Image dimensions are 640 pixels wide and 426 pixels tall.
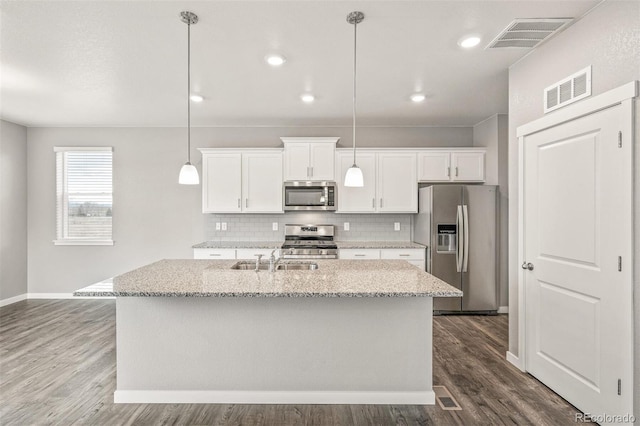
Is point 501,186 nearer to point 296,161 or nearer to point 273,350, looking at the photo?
point 296,161

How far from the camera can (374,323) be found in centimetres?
246

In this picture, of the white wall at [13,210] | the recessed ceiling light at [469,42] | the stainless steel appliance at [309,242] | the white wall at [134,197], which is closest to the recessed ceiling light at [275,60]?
the recessed ceiling light at [469,42]

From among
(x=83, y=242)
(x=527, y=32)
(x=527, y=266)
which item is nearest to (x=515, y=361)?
(x=527, y=266)

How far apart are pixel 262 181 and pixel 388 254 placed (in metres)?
2.05

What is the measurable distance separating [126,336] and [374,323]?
174 cm

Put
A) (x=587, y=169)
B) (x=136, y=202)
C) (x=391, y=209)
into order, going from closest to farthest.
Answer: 1. (x=587, y=169)
2. (x=391, y=209)
3. (x=136, y=202)

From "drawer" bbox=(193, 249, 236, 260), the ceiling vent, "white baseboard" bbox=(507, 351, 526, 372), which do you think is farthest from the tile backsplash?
the ceiling vent

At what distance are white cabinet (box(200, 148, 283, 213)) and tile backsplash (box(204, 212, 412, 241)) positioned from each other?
1.20ft

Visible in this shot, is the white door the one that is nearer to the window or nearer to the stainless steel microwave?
the stainless steel microwave

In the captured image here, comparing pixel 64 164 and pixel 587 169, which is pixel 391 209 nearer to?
pixel 587 169

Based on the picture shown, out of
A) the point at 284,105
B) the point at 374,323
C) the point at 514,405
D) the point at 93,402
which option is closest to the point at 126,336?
the point at 93,402

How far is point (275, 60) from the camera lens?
3021 mm

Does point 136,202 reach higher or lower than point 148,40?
lower

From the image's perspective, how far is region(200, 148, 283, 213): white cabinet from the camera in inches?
197
